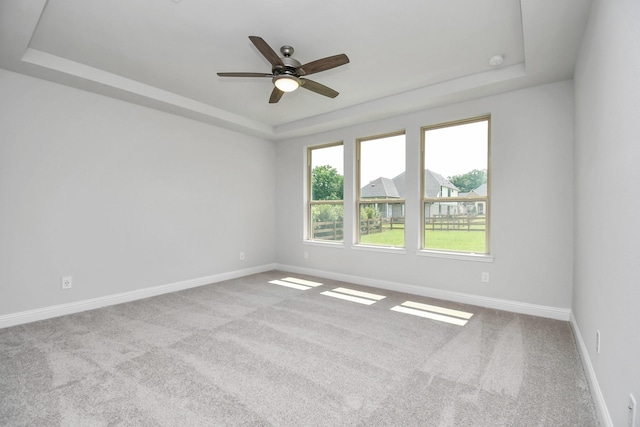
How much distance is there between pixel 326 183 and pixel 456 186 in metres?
2.19

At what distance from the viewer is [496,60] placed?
3002 mm

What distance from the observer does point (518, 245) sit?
343 cm

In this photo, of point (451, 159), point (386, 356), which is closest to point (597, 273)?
point (386, 356)

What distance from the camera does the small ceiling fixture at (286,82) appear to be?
8.70 feet

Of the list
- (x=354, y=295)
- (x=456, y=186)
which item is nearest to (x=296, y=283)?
(x=354, y=295)

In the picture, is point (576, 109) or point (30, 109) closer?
point (576, 109)

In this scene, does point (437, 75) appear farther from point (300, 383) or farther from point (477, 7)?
point (300, 383)

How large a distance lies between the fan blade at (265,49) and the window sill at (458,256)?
9.66 feet

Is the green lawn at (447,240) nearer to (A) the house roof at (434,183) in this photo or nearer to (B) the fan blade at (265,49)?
(A) the house roof at (434,183)

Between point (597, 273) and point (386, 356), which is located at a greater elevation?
point (597, 273)

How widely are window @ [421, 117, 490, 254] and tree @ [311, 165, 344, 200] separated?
148 cm

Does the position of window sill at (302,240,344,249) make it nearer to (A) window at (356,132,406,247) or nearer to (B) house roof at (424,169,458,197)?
(A) window at (356,132,406,247)

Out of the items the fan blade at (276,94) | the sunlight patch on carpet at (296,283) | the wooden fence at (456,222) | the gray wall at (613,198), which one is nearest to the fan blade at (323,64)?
the fan blade at (276,94)

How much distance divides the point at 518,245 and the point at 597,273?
5.10ft
